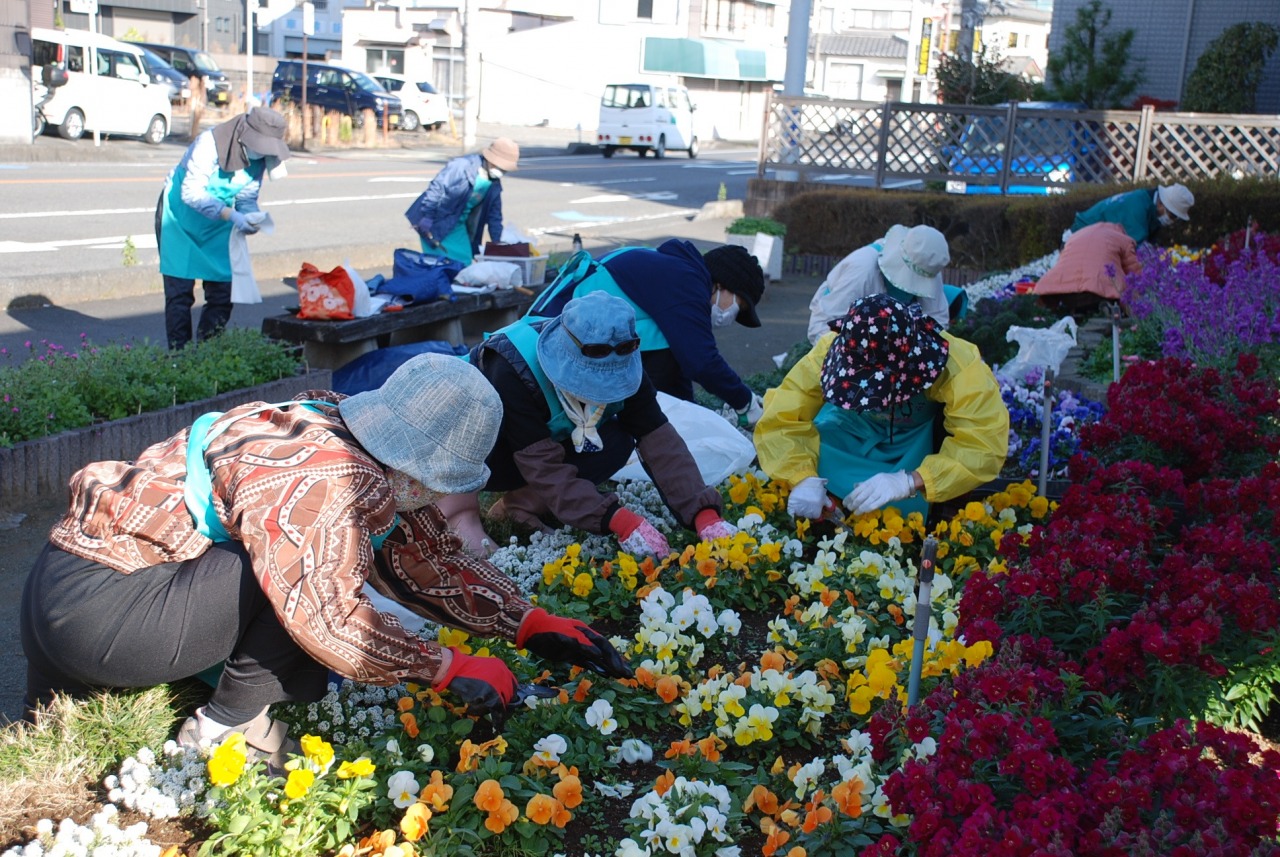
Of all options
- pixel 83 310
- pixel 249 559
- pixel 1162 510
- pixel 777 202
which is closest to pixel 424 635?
pixel 249 559

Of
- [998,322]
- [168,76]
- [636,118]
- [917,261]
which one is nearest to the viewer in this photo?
[917,261]

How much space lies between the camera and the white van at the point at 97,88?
68.8ft

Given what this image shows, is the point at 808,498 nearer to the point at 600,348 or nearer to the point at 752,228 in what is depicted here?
the point at 600,348

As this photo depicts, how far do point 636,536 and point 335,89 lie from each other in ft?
90.0

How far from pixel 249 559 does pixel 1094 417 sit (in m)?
4.30

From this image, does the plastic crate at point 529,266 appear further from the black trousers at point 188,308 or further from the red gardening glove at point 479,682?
the red gardening glove at point 479,682

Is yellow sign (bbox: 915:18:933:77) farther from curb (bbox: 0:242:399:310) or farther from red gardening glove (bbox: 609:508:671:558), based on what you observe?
red gardening glove (bbox: 609:508:671:558)

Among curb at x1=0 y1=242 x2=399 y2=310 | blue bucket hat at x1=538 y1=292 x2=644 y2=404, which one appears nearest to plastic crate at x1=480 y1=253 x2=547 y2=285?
curb at x1=0 y1=242 x2=399 y2=310

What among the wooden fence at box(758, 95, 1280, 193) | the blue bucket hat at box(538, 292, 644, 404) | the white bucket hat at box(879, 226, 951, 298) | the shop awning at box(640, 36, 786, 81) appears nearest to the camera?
the blue bucket hat at box(538, 292, 644, 404)

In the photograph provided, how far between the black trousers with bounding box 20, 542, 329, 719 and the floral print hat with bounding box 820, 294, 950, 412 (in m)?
2.00

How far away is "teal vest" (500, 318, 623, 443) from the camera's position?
4.21m

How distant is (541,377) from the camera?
4.21 m

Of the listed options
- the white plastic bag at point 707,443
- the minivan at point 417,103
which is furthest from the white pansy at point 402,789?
the minivan at point 417,103

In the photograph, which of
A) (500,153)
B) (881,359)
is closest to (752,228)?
(500,153)
